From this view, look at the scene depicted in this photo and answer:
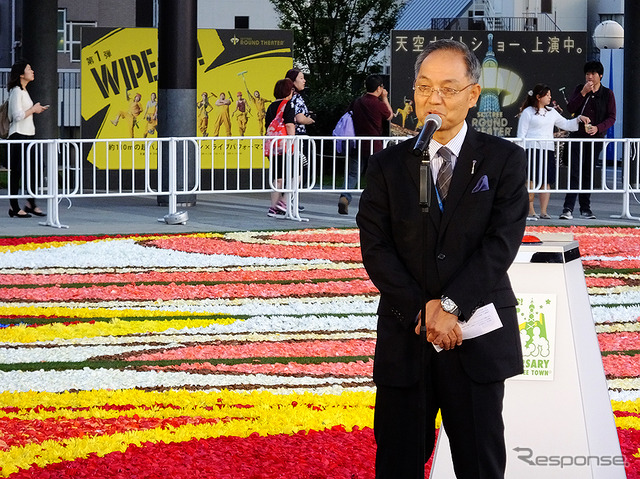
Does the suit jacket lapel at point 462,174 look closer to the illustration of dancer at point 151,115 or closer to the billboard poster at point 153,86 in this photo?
the billboard poster at point 153,86

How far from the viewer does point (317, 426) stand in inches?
246

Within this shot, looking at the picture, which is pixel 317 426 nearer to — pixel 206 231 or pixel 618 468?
pixel 618 468

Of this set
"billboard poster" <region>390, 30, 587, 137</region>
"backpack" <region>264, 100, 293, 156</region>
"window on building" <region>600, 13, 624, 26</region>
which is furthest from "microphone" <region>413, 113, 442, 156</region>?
"window on building" <region>600, 13, 624, 26</region>

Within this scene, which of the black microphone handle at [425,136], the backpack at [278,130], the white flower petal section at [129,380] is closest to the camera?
the black microphone handle at [425,136]

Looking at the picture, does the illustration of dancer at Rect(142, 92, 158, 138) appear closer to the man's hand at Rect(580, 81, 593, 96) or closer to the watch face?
the man's hand at Rect(580, 81, 593, 96)

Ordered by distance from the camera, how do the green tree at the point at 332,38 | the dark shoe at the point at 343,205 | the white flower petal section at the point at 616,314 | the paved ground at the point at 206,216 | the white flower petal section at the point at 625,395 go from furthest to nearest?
the green tree at the point at 332,38
the dark shoe at the point at 343,205
the paved ground at the point at 206,216
the white flower petal section at the point at 616,314
the white flower petal section at the point at 625,395

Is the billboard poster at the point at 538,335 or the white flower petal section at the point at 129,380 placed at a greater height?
the billboard poster at the point at 538,335

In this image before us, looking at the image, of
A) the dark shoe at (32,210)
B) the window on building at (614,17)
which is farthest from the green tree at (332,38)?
the dark shoe at (32,210)

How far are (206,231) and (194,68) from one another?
14.5 feet

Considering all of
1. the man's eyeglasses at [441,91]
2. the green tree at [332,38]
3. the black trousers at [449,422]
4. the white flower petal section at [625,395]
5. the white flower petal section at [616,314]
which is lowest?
the white flower petal section at [625,395]

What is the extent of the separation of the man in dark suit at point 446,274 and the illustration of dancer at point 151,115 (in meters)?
18.1

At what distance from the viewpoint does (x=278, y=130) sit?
57.5ft

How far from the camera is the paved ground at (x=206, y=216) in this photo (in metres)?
16.2

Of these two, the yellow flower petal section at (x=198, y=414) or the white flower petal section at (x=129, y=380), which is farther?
the white flower petal section at (x=129, y=380)
